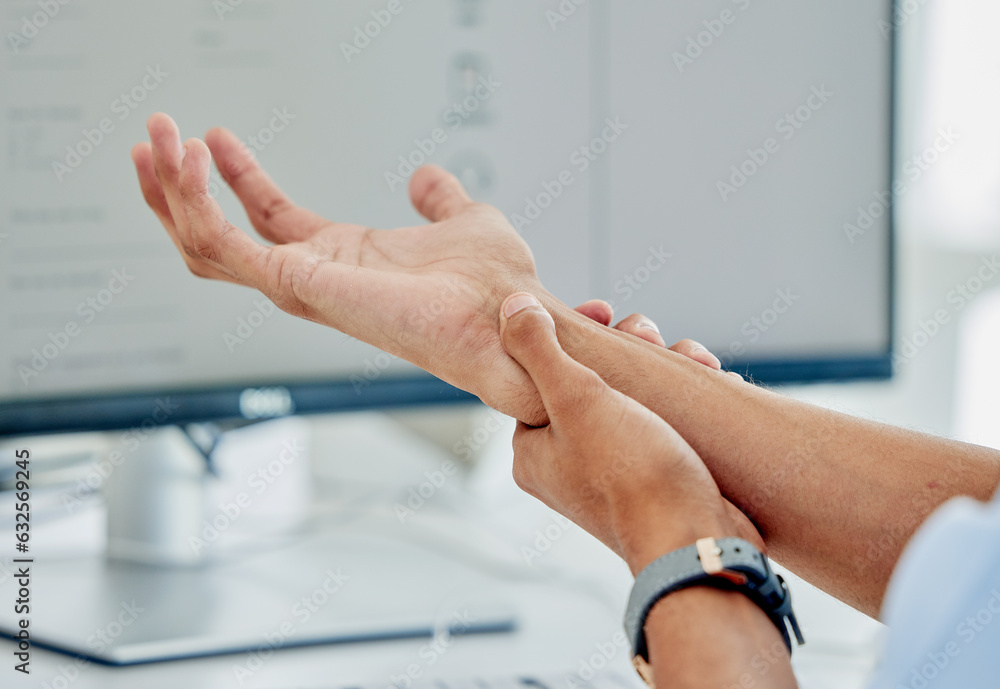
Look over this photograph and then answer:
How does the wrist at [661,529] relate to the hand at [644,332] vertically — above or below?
below

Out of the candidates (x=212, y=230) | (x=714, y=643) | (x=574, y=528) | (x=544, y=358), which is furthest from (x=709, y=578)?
(x=574, y=528)

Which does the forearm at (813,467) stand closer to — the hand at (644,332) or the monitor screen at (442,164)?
the hand at (644,332)

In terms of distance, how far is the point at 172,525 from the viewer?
733 millimetres

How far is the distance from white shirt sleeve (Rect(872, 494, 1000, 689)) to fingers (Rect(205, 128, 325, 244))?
508 mm

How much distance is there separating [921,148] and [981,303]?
0.25m

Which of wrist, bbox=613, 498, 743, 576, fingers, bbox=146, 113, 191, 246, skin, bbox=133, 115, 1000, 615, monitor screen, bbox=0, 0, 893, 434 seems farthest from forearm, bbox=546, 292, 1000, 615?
fingers, bbox=146, 113, 191, 246

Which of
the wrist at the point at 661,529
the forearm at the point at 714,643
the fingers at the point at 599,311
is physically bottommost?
the forearm at the point at 714,643

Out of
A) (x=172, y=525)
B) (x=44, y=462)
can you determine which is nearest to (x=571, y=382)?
(x=172, y=525)

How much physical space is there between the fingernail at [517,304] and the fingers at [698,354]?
0.16 metres

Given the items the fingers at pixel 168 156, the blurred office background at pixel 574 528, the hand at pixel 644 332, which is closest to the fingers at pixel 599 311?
the hand at pixel 644 332

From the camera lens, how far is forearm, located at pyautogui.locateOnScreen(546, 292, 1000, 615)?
50 cm

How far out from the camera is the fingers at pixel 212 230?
1.76 ft

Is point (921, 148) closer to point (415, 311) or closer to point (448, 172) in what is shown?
point (448, 172)

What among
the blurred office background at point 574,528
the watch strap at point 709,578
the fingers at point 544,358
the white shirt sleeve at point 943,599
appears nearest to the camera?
the white shirt sleeve at point 943,599
